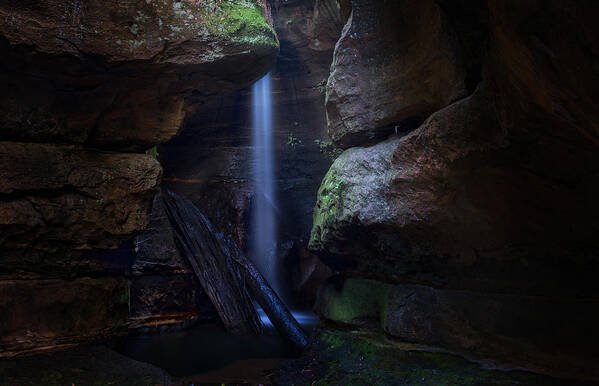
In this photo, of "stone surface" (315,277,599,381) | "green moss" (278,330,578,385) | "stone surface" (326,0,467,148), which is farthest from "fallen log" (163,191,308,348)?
"stone surface" (326,0,467,148)

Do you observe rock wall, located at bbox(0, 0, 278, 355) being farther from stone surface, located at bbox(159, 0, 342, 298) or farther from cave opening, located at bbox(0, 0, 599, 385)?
stone surface, located at bbox(159, 0, 342, 298)

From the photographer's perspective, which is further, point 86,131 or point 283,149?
point 283,149

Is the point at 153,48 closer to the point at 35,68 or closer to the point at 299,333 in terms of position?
the point at 35,68

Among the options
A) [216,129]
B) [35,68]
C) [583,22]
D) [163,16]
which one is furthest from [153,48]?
[216,129]

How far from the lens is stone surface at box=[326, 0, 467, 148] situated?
3775 millimetres

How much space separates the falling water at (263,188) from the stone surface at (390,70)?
4.89m

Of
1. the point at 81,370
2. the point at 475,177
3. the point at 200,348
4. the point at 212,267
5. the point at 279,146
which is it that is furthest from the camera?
the point at 279,146

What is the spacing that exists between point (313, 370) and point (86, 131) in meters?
3.79

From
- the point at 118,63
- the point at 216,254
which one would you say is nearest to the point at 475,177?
the point at 118,63

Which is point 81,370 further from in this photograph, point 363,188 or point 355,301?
point 363,188

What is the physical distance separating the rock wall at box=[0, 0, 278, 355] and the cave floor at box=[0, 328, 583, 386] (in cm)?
33

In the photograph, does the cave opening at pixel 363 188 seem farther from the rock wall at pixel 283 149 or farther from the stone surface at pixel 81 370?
the rock wall at pixel 283 149

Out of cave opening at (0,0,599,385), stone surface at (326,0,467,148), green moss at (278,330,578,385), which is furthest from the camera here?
stone surface at (326,0,467,148)

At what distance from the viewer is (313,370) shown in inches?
170
